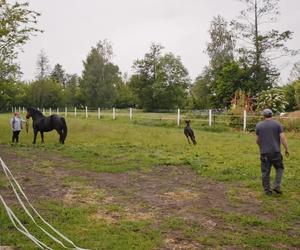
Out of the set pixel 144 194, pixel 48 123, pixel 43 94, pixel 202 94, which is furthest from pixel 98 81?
pixel 144 194

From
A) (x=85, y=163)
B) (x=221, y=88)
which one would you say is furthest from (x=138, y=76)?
(x=85, y=163)

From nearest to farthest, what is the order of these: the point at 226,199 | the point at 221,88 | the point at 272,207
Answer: the point at 272,207 → the point at 226,199 → the point at 221,88

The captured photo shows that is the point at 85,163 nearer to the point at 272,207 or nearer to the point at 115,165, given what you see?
the point at 115,165

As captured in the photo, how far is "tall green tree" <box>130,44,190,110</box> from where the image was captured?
61.7 meters

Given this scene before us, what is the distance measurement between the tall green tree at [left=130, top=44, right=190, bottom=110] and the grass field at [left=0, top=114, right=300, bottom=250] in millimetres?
45897

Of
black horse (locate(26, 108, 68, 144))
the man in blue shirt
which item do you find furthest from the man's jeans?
black horse (locate(26, 108, 68, 144))

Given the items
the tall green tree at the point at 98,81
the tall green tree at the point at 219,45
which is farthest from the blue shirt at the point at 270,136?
the tall green tree at the point at 98,81

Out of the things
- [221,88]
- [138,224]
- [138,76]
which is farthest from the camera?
[138,76]

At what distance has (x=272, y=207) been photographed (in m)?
7.77

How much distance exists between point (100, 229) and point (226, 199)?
9.59ft

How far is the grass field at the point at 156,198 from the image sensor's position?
6.10 m

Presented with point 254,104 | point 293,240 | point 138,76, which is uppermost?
point 138,76

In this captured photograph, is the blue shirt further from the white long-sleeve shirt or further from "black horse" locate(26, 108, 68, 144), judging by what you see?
the white long-sleeve shirt

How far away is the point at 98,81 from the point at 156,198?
6046cm
